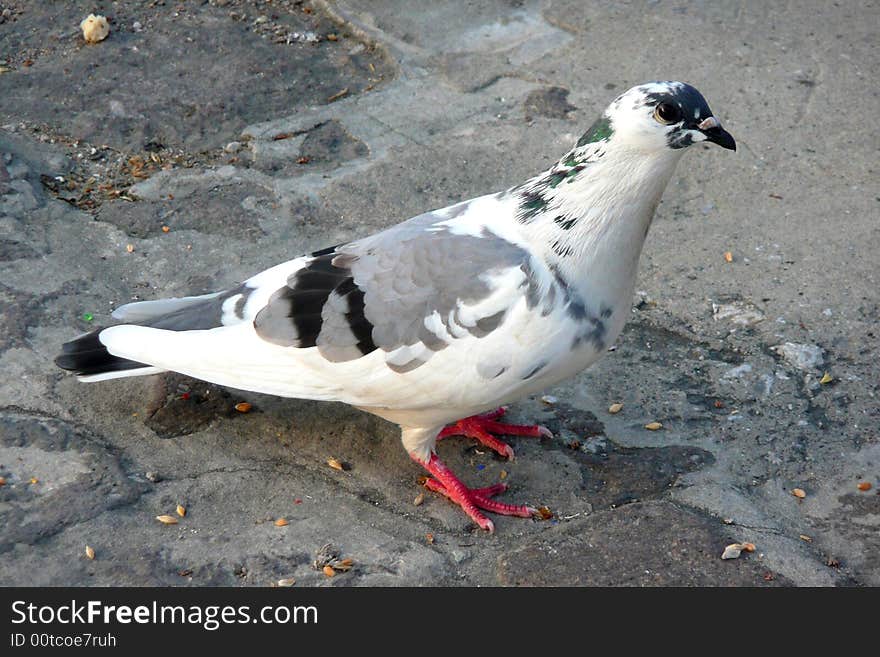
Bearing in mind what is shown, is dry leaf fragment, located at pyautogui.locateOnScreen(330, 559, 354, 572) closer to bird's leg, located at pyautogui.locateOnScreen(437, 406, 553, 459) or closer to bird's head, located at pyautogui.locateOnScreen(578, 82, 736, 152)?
bird's leg, located at pyautogui.locateOnScreen(437, 406, 553, 459)

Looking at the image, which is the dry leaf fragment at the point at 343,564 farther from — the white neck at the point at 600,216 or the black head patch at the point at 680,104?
the black head patch at the point at 680,104

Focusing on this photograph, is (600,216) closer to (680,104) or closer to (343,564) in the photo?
(680,104)

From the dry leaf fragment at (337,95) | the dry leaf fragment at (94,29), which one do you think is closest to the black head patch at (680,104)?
the dry leaf fragment at (337,95)

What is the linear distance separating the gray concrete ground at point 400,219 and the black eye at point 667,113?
130 centimetres

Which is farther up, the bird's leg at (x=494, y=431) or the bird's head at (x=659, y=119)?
the bird's head at (x=659, y=119)

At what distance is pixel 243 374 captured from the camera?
12.2ft

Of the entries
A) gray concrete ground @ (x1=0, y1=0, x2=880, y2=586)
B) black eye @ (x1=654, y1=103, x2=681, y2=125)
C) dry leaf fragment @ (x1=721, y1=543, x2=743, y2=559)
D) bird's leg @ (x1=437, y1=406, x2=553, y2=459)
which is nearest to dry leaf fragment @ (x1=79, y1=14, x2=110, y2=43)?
gray concrete ground @ (x1=0, y1=0, x2=880, y2=586)

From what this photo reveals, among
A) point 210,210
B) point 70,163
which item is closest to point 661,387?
point 210,210

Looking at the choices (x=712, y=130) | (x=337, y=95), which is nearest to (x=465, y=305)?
(x=712, y=130)

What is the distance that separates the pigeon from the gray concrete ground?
1.08 feet

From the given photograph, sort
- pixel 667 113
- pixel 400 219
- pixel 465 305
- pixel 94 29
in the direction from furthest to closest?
pixel 94 29, pixel 400 219, pixel 465 305, pixel 667 113

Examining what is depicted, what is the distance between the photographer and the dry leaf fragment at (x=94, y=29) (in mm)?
6059

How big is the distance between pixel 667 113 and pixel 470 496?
4.76 feet

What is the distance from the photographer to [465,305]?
138 inches
